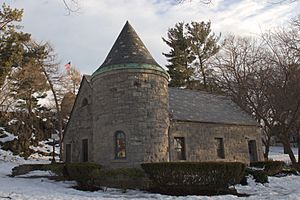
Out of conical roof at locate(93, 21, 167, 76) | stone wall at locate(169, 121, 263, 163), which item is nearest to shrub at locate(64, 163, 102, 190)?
stone wall at locate(169, 121, 263, 163)

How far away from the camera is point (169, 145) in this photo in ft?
55.2

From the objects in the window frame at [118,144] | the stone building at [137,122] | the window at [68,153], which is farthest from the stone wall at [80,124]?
the window frame at [118,144]

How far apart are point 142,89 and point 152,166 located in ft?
14.5

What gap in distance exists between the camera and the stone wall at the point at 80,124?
19.0m

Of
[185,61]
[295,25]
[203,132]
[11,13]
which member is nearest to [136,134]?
[203,132]

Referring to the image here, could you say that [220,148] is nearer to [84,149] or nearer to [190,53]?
[84,149]

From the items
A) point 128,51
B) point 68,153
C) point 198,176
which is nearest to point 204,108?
point 128,51

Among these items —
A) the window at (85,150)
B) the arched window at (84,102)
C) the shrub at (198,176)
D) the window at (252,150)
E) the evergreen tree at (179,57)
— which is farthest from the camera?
the evergreen tree at (179,57)

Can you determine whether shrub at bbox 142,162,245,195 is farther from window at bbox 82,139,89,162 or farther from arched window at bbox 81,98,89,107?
arched window at bbox 81,98,89,107

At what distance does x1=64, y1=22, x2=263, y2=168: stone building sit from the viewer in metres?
15.2

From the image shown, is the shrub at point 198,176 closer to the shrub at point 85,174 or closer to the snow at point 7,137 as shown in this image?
the shrub at point 85,174

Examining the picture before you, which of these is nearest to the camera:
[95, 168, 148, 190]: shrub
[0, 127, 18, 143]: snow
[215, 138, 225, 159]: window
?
[95, 168, 148, 190]: shrub

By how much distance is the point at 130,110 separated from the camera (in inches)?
602

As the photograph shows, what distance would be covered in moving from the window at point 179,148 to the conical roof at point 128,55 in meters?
4.19
